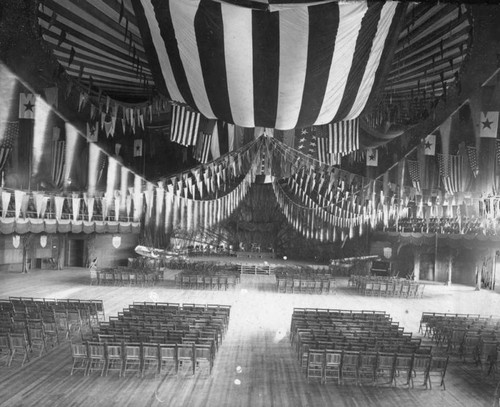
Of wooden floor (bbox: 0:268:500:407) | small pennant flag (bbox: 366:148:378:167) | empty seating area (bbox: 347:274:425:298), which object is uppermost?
small pennant flag (bbox: 366:148:378:167)

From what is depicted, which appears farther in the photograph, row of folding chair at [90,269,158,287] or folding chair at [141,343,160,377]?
row of folding chair at [90,269,158,287]

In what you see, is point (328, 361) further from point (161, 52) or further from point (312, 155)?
point (312, 155)

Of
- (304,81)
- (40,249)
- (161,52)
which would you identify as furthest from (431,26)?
(40,249)

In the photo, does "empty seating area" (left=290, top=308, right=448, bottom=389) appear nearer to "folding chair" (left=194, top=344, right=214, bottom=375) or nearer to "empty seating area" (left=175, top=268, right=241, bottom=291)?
"folding chair" (left=194, top=344, right=214, bottom=375)

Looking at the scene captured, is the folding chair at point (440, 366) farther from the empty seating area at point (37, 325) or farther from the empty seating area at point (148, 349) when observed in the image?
the empty seating area at point (37, 325)

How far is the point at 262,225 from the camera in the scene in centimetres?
3975

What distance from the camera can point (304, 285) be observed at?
2377 cm

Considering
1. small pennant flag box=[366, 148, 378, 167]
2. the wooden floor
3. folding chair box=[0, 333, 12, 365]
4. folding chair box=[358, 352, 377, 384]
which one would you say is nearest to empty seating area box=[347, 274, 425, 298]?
small pennant flag box=[366, 148, 378, 167]

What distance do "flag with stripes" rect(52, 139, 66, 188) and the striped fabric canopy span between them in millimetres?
12834

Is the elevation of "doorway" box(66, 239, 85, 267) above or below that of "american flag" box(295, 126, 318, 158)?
below

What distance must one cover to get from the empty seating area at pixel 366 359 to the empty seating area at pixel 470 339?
133cm

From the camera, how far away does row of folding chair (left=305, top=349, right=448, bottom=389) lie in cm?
959

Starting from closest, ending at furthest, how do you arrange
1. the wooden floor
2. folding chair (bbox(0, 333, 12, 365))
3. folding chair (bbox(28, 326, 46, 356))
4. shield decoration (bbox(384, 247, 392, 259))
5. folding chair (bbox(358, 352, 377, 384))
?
the wooden floor
folding chair (bbox(358, 352, 377, 384))
folding chair (bbox(0, 333, 12, 365))
folding chair (bbox(28, 326, 46, 356))
shield decoration (bbox(384, 247, 392, 259))

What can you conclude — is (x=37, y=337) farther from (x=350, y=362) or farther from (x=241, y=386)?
(x=350, y=362)
